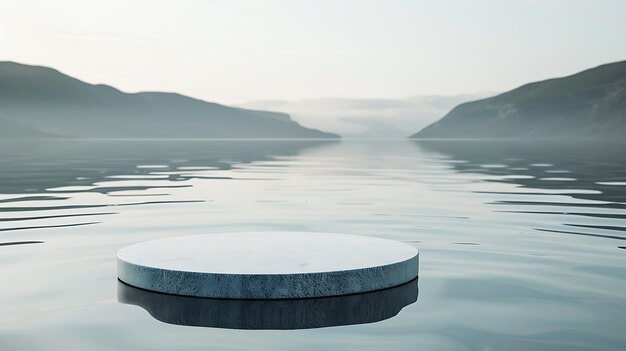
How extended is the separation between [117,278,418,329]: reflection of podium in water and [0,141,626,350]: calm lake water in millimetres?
169

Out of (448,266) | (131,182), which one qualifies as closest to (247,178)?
(131,182)

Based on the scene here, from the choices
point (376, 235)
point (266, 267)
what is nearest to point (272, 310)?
point (266, 267)

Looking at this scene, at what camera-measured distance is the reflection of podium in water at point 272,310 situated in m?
6.89

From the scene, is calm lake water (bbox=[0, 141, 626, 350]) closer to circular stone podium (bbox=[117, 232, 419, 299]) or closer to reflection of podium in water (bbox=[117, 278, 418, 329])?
reflection of podium in water (bbox=[117, 278, 418, 329])

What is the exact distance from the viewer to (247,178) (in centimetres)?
2814

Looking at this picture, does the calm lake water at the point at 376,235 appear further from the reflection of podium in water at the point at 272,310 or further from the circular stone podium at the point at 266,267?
the circular stone podium at the point at 266,267

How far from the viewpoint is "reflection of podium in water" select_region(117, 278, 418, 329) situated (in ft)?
22.6

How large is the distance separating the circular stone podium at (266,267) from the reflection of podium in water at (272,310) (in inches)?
3.3

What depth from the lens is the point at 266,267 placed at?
25.5ft

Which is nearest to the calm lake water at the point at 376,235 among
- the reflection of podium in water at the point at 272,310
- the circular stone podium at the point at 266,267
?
the reflection of podium in water at the point at 272,310

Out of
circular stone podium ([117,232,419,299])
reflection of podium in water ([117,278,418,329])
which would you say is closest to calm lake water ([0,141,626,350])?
reflection of podium in water ([117,278,418,329])

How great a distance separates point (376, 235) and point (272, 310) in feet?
19.8

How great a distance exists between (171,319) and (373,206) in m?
11.2

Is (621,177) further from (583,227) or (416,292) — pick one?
(416,292)
